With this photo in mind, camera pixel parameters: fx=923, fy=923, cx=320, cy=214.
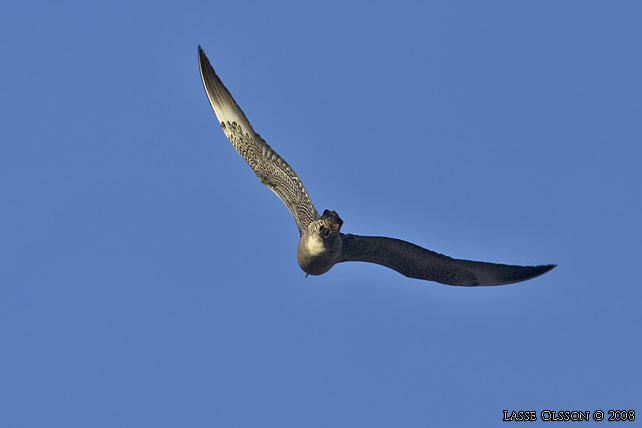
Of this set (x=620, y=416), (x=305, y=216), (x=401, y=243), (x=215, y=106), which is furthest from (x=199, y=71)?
(x=620, y=416)

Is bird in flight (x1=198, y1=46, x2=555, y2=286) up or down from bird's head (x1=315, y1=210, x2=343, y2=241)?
up

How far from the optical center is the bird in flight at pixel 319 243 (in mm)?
22359

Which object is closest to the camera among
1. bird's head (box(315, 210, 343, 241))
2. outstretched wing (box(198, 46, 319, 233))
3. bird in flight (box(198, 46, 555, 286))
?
bird's head (box(315, 210, 343, 241))

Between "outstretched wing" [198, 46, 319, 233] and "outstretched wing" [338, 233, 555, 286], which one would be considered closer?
"outstretched wing" [338, 233, 555, 286]

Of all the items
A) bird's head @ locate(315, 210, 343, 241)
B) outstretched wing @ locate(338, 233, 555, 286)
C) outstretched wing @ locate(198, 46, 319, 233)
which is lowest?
bird's head @ locate(315, 210, 343, 241)

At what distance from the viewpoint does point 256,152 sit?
2417 centimetres

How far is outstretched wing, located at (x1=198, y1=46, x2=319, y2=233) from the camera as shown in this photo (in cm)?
2329

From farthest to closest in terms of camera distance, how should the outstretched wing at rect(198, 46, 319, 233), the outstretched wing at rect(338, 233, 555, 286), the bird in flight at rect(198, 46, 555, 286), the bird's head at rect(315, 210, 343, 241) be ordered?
the outstretched wing at rect(198, 46, 319, 233), the outstretched wing at rect(338, 233, 555, 286), the bird in flight at rect(198, 46, 555, 286), the bird's head at rect(315, 210, 343, 241)

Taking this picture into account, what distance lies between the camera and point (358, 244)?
22.6m

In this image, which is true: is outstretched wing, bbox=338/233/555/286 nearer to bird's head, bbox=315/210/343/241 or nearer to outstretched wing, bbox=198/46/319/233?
bird's head, bbox=315/210/343/241

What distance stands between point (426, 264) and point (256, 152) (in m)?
5.29

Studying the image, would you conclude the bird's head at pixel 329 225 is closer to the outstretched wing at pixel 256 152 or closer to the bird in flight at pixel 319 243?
the bird in flight at pixel 319 243

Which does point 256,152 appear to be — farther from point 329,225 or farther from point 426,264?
point 426,264

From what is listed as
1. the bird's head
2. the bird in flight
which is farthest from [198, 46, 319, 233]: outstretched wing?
the bird's head
